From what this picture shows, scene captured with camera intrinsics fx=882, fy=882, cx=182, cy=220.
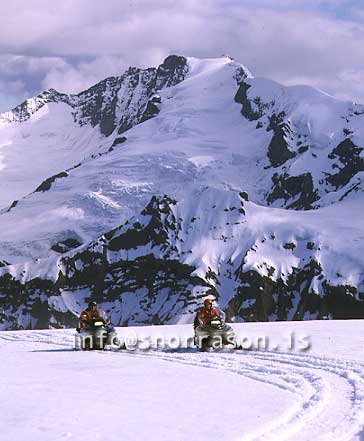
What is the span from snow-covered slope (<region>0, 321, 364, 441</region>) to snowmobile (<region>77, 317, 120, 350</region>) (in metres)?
1.03

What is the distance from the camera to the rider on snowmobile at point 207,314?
32.5m

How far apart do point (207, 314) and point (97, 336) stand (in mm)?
4260

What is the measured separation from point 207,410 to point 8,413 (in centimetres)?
389

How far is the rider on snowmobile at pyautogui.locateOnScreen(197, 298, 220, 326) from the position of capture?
32.5 metres

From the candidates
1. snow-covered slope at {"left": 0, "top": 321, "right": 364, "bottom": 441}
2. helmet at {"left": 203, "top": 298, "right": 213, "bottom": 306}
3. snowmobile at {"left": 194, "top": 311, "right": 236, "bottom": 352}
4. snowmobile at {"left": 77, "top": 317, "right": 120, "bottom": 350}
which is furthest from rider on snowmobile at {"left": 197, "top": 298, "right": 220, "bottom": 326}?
snowmobile at {"left": 77, "top": 317, "right": 120, "bottom": 350}

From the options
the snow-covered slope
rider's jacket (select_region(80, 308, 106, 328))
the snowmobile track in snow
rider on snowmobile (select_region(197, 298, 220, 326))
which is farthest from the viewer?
rider's jacket (select_region(80, 308, 106, 328))

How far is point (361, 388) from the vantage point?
64.4 ft

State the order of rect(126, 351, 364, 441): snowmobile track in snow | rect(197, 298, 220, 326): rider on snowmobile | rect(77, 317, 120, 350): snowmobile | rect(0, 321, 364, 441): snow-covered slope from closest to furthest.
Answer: rect(126, 351, 364, 441): snowmobile track in snow < rect(0, 321, 364, 441): snow-covered slope < rect(197, 298, 220, 326): rider on snowmobile < rect(77, 317, 120, 350): snowmobile

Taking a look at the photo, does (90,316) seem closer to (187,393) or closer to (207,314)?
(207,314)

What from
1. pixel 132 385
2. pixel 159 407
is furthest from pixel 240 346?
pixel 159 407

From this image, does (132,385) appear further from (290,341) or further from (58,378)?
(290,341)

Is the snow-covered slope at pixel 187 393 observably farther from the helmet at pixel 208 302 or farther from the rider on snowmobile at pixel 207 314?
the helmet at pixel 208 302

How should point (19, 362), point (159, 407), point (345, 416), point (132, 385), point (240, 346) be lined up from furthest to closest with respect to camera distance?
point (240, 346) < point (19, 362) < point (132, 385) < point (159, 407) < point (345, 416)

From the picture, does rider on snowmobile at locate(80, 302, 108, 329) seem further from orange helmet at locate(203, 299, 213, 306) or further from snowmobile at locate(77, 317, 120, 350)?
orange helmet at locate(203, 299, 213, 306)
